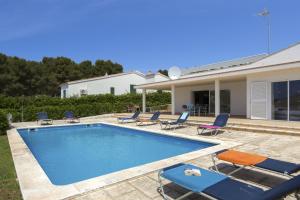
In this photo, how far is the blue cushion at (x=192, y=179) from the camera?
3670 mm

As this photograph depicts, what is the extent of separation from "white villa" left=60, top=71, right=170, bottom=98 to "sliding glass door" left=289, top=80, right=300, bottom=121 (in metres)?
19.1

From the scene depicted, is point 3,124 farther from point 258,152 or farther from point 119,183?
point 258,152

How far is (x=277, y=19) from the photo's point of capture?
2502cm

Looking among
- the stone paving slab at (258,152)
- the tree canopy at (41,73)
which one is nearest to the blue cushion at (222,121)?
the stone paving slab at (258,152)

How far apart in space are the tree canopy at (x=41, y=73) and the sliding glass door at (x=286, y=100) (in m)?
39.3

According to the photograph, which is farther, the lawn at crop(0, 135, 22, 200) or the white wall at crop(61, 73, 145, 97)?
the white wall at crop(61, 73, 145, 97)

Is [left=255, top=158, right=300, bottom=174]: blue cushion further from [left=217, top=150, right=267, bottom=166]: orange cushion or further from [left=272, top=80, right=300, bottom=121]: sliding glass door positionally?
[left=272, top=80, right=300, bottom=121]: sliding glass door

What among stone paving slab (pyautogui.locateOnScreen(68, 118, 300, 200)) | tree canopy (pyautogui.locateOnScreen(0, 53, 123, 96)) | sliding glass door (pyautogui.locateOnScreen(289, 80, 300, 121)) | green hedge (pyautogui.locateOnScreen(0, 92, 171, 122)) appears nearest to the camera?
stone paving slab (pyautogui.locateOnScreen(68, 118, 300, 200))

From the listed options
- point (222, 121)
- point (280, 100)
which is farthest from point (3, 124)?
point (280, 100)

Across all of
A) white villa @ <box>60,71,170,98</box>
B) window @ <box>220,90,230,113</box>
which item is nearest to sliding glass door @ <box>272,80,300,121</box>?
window @ <box>220,90,230,113</box>

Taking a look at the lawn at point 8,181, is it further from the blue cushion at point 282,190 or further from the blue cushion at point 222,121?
the blue cushion at point 222,121

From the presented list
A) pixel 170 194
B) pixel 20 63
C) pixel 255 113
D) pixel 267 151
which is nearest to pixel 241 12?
pixel 255 113

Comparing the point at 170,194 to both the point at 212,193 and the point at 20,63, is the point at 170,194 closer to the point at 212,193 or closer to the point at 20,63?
the point at 212,193

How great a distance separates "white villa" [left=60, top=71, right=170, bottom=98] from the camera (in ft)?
96.6
